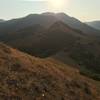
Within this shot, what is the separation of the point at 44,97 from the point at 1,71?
4751 mm

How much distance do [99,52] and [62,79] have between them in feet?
155

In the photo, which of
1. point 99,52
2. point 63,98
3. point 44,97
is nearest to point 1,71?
point 44,97

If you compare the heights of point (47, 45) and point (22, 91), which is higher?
point (22, 91)

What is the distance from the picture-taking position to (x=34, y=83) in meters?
24.7

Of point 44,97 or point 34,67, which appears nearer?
point 44,97

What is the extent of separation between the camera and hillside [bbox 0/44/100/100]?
22609 millimetres

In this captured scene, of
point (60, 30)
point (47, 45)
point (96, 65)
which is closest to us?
A: point (96, 65)

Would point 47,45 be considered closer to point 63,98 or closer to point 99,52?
point 99,52

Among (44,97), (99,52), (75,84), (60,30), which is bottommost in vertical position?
(60,30)

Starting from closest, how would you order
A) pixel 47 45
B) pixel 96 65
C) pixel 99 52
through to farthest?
1. pixel 96 65
2. pixel 99 52
3. pixel 47 45

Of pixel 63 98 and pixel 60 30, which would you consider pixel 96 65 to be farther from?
pixel 60 30

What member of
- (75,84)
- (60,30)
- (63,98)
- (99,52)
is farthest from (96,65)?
(60,30)

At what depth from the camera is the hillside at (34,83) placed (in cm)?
2261

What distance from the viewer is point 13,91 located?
22.1 metres
